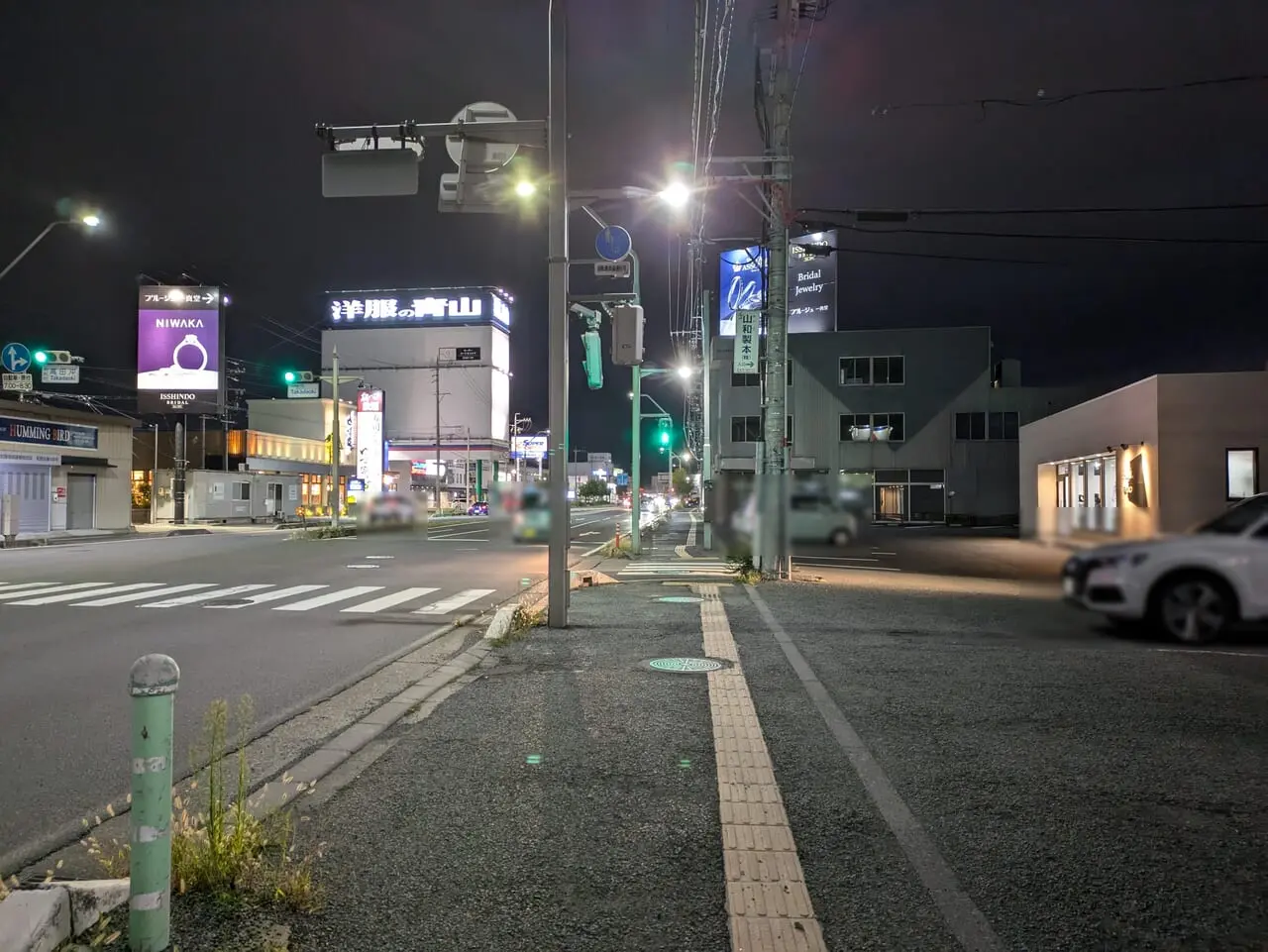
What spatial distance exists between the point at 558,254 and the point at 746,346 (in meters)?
9.77

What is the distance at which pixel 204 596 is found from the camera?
15422mm

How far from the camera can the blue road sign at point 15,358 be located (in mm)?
35062

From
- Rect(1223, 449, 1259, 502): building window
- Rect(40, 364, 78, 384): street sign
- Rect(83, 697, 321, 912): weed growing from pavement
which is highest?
Rect(40, 364, 78, 384): street sign

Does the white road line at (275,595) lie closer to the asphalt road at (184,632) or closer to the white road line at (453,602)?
the asphalt road at (184,632)

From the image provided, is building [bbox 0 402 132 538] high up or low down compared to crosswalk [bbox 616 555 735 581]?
up

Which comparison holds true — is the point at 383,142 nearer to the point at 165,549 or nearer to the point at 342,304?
the point at 165,549

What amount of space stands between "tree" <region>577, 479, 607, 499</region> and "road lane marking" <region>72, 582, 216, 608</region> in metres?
10.4

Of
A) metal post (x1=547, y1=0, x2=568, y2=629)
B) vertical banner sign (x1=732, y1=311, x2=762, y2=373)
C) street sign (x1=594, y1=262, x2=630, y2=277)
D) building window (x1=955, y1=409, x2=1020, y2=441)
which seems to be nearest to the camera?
building window (x1=955, y1=409, x2=1020, y2=441)

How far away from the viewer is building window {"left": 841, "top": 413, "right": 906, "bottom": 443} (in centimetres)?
200

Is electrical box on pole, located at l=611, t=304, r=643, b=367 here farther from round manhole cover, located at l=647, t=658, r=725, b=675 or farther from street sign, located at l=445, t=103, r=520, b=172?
round manhole cover, located at l=647, t=658, r=725, b=675

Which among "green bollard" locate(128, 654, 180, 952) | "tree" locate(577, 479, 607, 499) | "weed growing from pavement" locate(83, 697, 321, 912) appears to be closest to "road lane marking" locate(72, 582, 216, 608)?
"tree" locate(577, 479, 607, 499)

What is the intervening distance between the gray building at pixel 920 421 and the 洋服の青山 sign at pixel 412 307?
382 ft

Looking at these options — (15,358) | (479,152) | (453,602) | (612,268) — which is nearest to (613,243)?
(612,268)

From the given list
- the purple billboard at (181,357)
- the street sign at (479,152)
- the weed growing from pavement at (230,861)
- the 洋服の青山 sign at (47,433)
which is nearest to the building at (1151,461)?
the weed growing from pavement at (230,861)
